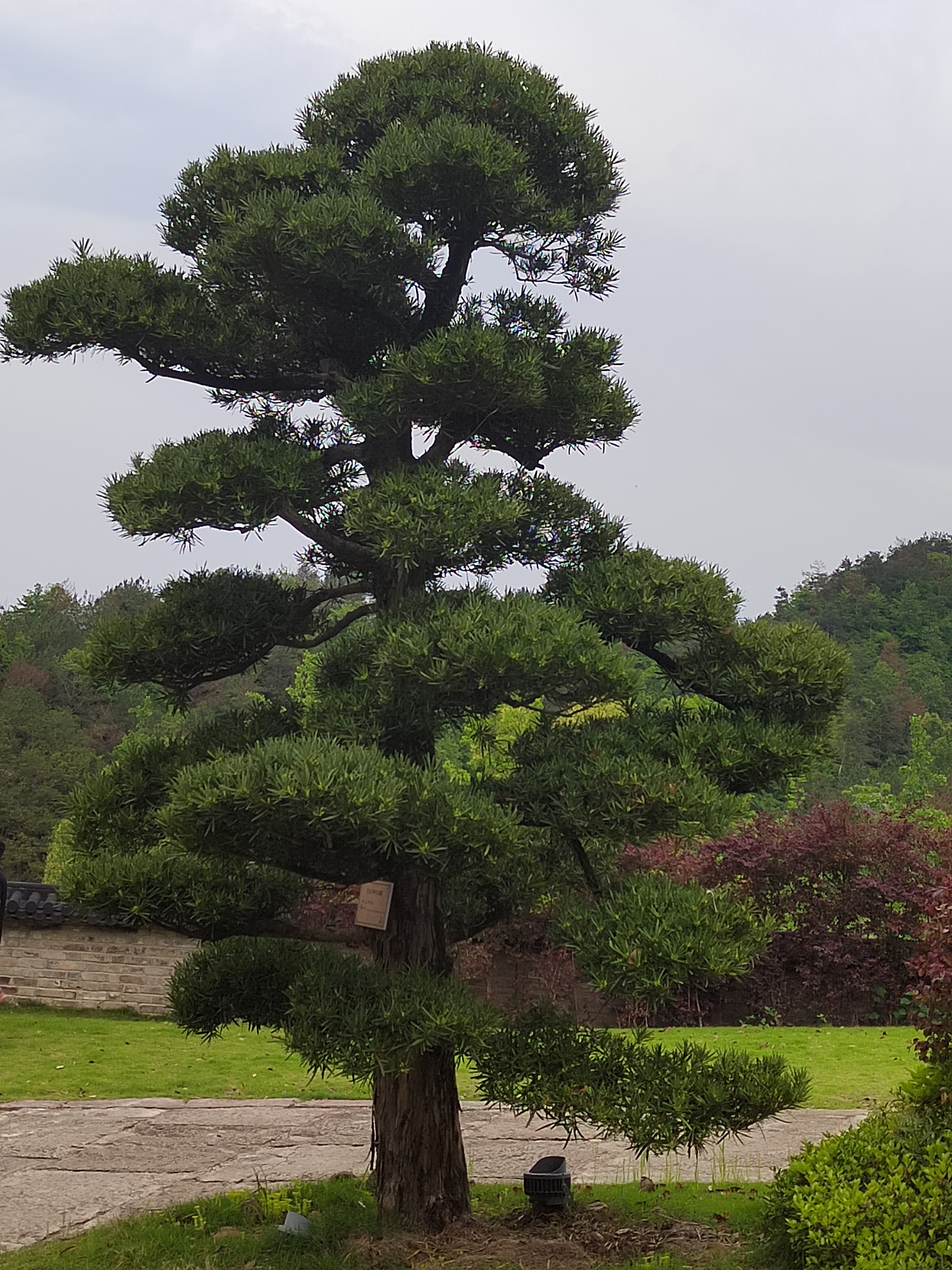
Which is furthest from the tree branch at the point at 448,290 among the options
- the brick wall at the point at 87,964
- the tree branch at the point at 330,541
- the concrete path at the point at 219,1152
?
the brick wall at the point at 87,964

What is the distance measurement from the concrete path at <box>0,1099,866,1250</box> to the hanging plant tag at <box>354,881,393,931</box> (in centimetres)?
208

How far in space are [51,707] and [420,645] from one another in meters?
21.4

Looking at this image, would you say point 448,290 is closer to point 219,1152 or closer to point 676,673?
point 676,673

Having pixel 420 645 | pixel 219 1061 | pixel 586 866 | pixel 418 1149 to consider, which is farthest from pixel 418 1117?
pixel 219 1061

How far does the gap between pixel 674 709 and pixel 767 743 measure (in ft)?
1.44

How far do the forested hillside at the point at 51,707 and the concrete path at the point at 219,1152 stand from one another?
470 centimetres

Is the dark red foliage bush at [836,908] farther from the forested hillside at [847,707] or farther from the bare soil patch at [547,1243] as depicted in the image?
the bare soil patch at [547,1243]

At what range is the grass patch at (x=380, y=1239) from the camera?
461 centimetres

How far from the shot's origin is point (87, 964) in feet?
40.8

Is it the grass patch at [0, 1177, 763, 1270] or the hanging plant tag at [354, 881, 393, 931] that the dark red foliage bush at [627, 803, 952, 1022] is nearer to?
the grass patch at [0, 1177, 763, 1270]

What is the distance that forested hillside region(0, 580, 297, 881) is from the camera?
18328 mm

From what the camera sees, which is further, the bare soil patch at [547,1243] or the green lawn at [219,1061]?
the green lawn at [219,1061]

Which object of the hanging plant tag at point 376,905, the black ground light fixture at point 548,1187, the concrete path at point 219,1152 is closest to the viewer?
the hanging plant tag at point 376,905

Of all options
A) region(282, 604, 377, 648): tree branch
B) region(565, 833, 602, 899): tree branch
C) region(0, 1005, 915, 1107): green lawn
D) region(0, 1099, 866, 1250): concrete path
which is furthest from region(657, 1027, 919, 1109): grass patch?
region(282, 604, 377, 648): tree branch
